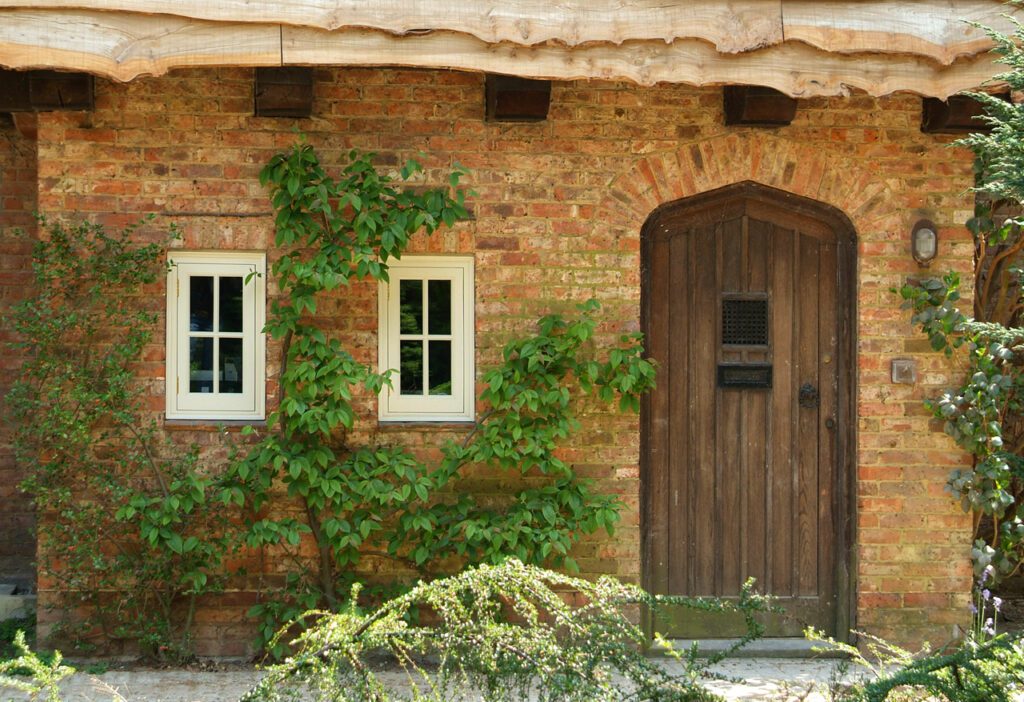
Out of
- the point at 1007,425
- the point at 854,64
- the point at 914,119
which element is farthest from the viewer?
the point at 1007,425

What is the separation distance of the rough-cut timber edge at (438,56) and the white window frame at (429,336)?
1.18 m

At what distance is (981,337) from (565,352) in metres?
2.14

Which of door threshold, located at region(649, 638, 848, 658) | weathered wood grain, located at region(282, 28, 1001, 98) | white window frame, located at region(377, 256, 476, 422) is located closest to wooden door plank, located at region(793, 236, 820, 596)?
door threshold, located at region(649, 638, 848, 658)

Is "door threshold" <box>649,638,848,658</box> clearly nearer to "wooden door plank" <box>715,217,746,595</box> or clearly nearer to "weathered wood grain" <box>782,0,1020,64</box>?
"wooden door plank" <box>715,217,746,595</box>

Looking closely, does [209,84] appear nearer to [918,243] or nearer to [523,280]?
[523,280]

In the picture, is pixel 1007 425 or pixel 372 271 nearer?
pixel 372 271

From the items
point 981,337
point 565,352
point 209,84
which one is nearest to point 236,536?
point 565,352

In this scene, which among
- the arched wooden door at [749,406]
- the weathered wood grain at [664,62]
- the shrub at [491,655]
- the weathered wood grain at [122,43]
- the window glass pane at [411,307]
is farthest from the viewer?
the arched wooden door at [749,406]

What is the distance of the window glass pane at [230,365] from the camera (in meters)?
5.99

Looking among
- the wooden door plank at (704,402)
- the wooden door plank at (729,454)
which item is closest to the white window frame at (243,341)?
the wooden door plank at (704,402)

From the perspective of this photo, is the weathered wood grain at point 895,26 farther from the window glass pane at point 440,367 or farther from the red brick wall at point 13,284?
the red brick wall at point 13,284

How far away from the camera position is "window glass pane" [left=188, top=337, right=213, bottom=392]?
19.6ft

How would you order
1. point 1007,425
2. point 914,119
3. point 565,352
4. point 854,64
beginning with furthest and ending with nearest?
point 1007,425
point 914,119
point 565,352
point 854,64

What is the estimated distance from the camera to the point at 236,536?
5.73m
